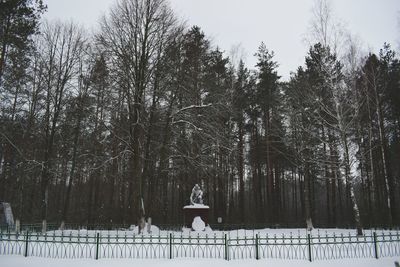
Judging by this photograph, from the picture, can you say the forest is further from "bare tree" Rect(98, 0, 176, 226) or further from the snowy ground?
the snowy ground

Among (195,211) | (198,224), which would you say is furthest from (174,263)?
(195,211)

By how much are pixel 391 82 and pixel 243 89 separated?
1270 cm

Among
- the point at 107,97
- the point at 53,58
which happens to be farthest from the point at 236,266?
the point at 53,58

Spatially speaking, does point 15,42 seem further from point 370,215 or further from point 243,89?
point 370,215

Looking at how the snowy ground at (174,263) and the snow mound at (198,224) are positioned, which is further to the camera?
the snow mound at (198,224)

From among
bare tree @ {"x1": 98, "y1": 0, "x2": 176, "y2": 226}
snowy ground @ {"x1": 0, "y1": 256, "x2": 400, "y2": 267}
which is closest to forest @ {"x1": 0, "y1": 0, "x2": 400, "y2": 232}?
bare tree @ {"x1": 98, "y1": 0, "x2": 176, "y2": 226}

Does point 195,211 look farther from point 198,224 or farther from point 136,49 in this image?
point 136,49

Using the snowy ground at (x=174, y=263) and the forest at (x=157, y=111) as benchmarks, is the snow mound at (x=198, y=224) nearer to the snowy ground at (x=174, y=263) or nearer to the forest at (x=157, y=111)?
the forest at (x=157, y=111)

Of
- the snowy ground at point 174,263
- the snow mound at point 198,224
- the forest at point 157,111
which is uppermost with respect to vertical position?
the forest at point 157,111

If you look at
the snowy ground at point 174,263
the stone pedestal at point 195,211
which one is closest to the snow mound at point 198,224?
the stone pedestal at point 195,211

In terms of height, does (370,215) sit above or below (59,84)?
below

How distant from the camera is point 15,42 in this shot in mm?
17094

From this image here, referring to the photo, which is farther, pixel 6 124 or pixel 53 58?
pixel 53 58

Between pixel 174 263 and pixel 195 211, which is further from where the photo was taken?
pixel 195 211
